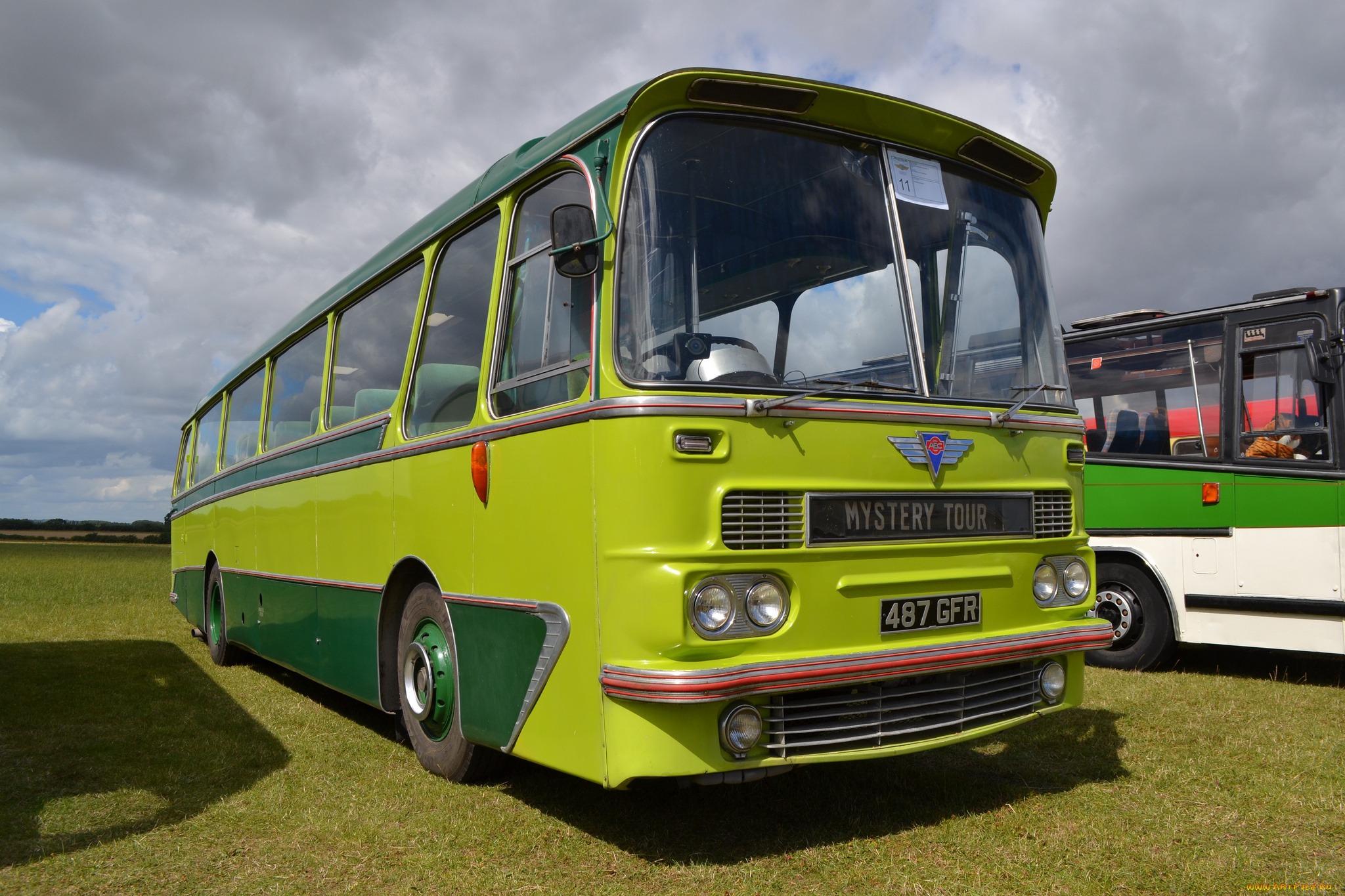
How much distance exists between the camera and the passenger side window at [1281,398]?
7.32 metres

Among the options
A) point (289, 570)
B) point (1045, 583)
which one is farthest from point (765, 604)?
point (289, 570)

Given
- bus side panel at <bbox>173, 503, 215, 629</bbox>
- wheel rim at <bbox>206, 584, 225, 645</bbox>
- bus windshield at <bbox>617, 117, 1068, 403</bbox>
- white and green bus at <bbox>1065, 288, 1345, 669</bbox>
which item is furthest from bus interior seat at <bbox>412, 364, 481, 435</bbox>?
bus side panel at <bbox>173, 503, 215, 629</bbox>

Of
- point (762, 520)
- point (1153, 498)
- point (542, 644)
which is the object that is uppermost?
point (1153, 498)

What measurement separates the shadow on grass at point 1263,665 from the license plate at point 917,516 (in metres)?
4.30

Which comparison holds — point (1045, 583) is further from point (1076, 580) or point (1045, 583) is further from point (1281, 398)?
point (1281, 398)

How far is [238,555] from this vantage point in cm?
876

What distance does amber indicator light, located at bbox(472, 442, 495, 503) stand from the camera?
14.4ft

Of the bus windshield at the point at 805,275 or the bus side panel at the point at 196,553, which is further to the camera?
the bus side panel at the point at 196,553

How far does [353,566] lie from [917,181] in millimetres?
3590

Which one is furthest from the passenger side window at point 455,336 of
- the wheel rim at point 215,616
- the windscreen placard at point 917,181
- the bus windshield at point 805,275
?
the wheel rim at point 215,616

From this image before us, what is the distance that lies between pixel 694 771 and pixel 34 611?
13652mm

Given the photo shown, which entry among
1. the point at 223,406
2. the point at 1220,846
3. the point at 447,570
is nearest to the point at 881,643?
the point at 1220,846

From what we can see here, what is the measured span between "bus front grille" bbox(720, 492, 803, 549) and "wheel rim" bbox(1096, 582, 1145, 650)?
5.53m

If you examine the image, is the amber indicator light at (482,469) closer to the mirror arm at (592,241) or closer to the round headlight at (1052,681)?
the mirror arm at (592,241)
